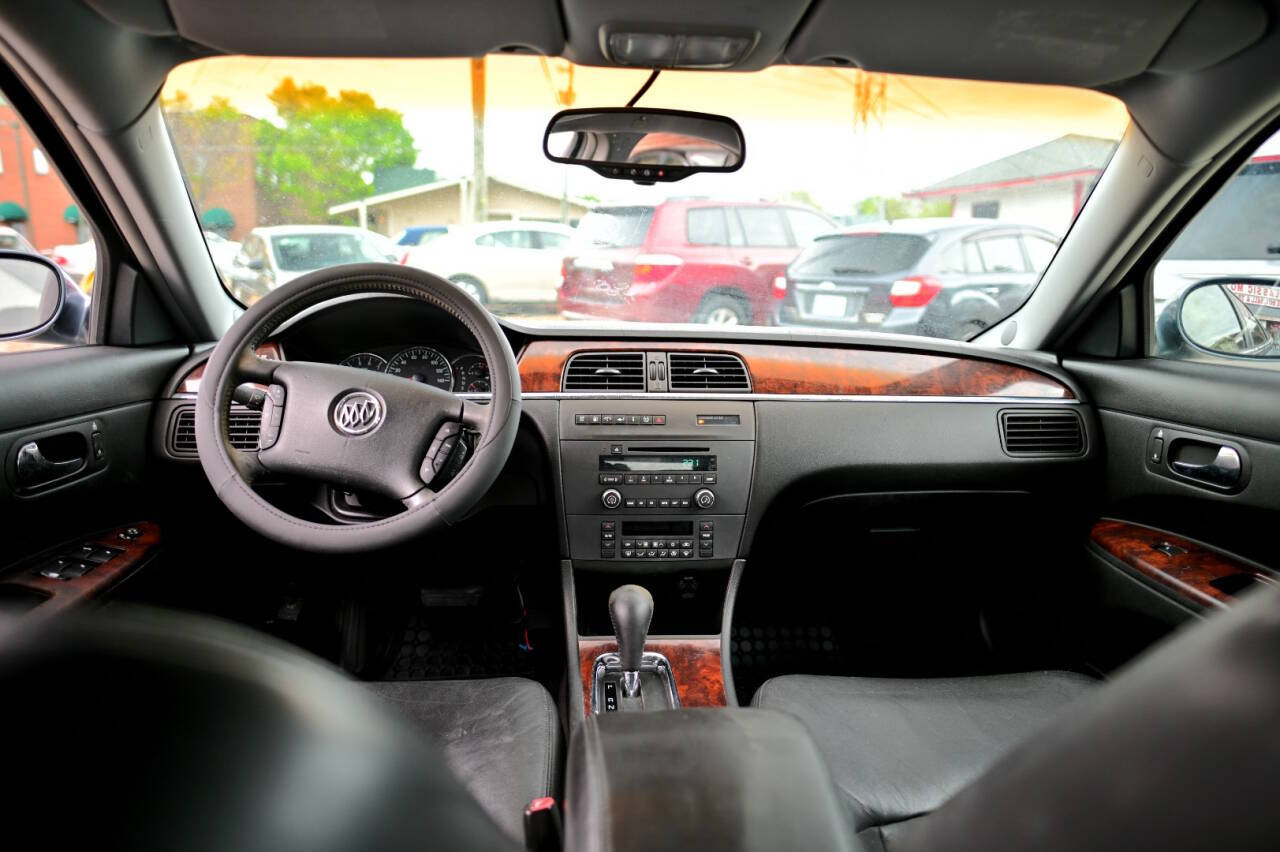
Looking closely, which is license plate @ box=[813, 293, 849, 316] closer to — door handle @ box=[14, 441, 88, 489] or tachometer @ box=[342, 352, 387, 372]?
tachometer @ box=[342, 352, 387, 372]

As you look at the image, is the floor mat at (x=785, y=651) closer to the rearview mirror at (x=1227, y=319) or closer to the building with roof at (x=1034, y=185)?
the rearview mirror at (x=1227, y=319)

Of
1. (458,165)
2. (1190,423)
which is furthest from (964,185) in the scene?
(458,165)

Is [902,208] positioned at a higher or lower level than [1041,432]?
higher

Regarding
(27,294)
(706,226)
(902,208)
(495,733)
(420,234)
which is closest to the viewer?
(495,733)

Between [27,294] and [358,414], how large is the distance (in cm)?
121

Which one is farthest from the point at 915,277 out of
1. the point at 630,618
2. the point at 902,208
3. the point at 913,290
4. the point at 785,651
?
the point at 630,618

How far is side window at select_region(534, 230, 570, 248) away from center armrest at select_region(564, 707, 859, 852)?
2045 mm

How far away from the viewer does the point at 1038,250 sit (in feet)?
9.77

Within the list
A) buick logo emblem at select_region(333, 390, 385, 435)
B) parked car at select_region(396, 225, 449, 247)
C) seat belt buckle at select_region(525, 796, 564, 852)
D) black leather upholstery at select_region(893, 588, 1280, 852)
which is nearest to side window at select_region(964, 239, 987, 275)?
parked car at select_region(396, 225, 449, 247)

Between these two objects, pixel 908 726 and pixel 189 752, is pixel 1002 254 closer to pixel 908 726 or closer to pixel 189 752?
pixel 908 726

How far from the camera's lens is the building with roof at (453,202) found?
2830 millimetres

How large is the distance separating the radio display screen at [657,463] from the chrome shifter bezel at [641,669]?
573mm

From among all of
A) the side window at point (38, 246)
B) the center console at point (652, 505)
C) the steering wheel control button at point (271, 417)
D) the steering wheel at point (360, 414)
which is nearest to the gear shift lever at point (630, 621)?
the center console at point (652, 505)

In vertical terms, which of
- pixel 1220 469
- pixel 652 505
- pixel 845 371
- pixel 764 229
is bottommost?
pixel 652 505
